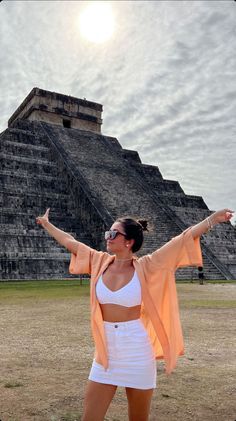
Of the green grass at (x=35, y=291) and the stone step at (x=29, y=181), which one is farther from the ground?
the stone step at (x=29, y=181)

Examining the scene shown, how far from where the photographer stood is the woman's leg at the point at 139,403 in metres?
2.81

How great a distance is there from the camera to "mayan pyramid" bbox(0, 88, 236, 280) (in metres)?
19.4

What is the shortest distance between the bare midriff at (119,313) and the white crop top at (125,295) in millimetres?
26

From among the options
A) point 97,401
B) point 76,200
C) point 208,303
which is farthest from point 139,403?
point 76,200

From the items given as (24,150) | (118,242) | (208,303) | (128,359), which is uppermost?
(24,150)

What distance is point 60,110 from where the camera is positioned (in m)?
31.4

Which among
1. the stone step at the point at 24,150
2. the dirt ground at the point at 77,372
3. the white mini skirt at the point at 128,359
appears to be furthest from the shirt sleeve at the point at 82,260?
the stone step at the point at 24,150

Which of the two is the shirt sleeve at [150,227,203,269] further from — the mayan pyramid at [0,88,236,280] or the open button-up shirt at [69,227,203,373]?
the mayan pyramid at [0,88,236,280]

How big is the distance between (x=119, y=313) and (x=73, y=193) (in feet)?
68.4

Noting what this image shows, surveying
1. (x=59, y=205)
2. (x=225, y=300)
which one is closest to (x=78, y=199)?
(x=59, y=205)

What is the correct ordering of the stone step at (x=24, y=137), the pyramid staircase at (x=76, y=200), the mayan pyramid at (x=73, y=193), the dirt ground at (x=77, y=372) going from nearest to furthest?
the dirt ground at (x=77, y=372)
the pyramid staircase at (x=76, y=200)
the mayan pyramid at (x=73, y=193)
the stone step at (x=24, y=137)

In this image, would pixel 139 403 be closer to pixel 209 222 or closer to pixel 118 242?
pixel 118 242

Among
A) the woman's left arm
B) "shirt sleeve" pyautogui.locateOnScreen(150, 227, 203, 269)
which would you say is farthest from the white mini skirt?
the woman's left arm

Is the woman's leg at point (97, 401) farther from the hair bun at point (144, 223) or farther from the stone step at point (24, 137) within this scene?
the stone step at point (24, 137)
